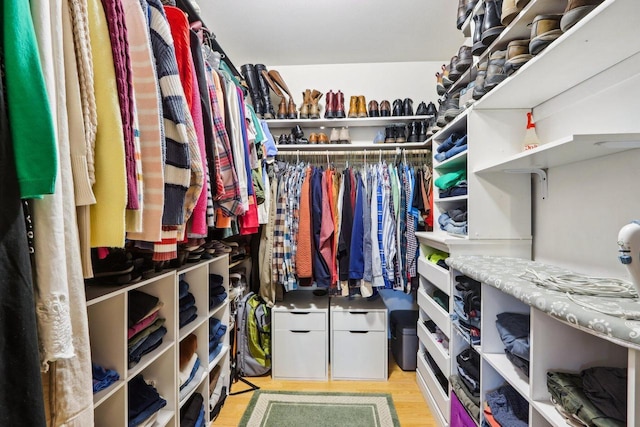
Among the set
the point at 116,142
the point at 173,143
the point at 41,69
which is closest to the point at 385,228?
the point at 173,143

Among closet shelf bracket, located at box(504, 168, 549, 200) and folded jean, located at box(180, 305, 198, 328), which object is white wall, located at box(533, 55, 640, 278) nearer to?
closet shelf bracket, located at box(504, 168, 549, 200)

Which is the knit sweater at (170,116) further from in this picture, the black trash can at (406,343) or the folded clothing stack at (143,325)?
the black trash can at (406,343)

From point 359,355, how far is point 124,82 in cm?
207

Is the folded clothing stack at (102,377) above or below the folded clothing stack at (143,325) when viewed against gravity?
below

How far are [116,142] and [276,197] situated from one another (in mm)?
1535

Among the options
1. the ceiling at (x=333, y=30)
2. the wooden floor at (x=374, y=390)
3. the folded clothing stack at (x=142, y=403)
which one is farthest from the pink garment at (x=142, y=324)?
the ceiling at (x=333, y=30)

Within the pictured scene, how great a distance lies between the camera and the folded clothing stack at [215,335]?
1699 mm

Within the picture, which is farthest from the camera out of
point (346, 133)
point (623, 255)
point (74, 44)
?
point (346, 133)

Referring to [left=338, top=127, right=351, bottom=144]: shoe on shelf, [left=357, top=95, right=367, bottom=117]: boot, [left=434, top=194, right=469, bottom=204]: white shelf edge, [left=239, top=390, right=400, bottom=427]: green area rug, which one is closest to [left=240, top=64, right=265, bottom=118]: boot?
[left=338, top=127, right=351, bottom=144]: shoe on shelf

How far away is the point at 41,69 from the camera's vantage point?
45cm

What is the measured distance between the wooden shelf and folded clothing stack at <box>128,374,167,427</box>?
6.06 feet

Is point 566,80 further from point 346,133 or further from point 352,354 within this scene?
point 352,354

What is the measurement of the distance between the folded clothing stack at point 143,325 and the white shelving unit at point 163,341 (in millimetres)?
25

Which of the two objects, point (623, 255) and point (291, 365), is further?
point (291, 365)
